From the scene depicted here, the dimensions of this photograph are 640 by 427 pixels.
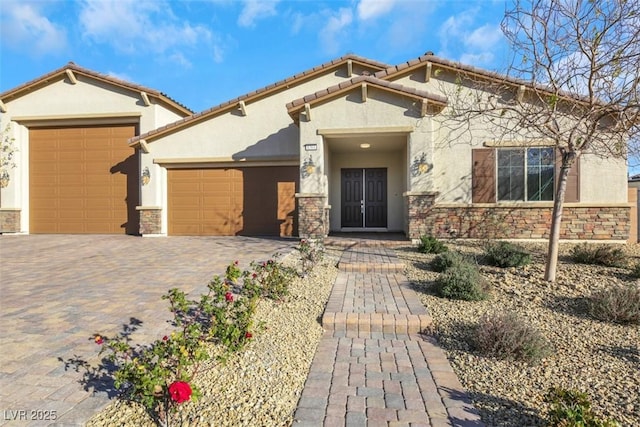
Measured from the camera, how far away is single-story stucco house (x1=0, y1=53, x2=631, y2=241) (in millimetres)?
9859

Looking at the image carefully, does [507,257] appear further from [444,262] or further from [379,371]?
[379,371]

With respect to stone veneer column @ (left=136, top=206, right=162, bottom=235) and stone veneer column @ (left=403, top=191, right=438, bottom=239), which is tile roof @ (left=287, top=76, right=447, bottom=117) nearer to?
stone veneer column @ (left=403, top=191, right=438, bottom=239)

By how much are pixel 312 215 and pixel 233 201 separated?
134 inches

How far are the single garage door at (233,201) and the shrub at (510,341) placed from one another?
8675 mm

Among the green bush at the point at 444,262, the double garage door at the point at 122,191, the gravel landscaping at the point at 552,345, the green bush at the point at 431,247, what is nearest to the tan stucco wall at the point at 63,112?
the double garage door at the point at 122,191

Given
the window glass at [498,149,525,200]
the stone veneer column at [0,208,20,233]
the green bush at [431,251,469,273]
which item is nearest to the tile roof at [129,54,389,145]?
the stone veneer column at [0,208,20,233]

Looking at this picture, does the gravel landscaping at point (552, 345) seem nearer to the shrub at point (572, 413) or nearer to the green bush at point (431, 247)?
the shrub at point (572, 413)

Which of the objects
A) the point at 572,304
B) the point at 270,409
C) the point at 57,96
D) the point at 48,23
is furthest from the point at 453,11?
the point at 57,96

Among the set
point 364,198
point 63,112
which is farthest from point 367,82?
point 63,112

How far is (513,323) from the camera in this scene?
350 cm

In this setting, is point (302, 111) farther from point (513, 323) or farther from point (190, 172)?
point (513, 323)

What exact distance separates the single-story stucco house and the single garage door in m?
0.04

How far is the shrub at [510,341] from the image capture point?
3.32 m

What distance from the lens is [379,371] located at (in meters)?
3.09
